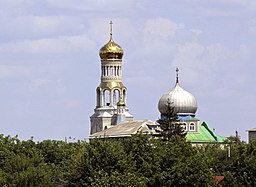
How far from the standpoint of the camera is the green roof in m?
141

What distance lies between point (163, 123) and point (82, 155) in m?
16.2

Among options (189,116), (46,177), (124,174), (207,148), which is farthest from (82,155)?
(189,116)

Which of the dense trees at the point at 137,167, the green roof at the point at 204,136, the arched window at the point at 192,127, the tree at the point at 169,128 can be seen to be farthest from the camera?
the arched window at the point at 192,127

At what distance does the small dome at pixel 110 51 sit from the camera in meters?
166

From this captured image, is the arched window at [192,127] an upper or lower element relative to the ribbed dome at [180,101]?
lower

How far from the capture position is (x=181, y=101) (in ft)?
468

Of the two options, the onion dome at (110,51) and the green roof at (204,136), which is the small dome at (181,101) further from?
the onion dome at (110,51)

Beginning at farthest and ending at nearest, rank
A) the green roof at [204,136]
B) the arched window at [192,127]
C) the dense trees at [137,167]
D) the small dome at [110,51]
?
the small dome at [110,51], the arched window at [192,127], the green roof at [204,136], the dense trees at [137,167]

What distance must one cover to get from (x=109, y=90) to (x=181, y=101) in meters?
22.6

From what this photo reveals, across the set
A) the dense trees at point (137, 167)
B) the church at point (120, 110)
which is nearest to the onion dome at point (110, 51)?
the church at point (120, 110)

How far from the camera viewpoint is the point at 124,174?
3081 inches

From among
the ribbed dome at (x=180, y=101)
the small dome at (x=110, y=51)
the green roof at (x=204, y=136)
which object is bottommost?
the green roof at (x=204, y=136)

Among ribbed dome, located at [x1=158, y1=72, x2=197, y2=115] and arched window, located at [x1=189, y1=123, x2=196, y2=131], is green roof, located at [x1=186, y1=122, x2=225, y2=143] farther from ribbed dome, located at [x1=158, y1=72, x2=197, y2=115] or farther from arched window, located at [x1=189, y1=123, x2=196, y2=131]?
ribbed dome, located at [x1=158, y1=72, x2=197, y2=115]

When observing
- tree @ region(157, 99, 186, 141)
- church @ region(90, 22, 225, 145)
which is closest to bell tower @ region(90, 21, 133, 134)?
church @ region(90, 22, 225, 145)
